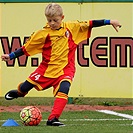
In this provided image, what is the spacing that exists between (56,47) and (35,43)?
307 mm

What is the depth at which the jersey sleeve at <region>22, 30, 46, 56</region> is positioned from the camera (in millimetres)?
10203

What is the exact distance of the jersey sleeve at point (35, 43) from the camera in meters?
10.2

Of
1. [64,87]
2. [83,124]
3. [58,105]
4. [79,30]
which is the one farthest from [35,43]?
[83,124]

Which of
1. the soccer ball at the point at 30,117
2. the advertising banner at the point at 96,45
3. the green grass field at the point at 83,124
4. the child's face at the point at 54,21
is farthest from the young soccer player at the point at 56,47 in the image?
the advertising banner at the point at 96,45

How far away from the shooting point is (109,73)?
44.4ft

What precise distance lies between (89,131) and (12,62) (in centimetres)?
490

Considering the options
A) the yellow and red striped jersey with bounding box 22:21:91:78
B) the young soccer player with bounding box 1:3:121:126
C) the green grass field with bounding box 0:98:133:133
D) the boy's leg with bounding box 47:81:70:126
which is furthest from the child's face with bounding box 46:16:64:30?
the green grass field with bounding box 0:98:133:133

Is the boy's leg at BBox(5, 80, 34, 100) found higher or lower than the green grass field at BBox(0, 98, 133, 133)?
higher

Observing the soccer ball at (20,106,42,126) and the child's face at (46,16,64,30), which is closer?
the soccer ball at (20,106,42,126)

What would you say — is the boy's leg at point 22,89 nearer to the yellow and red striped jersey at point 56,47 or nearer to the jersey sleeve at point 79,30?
the yellow and red striped jersey at point 56,47

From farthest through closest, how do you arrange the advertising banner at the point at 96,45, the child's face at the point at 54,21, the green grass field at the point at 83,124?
the advertising banner at the point at 96,45
the child's face at the point at 54,21
the green grass field at the point at 83,124

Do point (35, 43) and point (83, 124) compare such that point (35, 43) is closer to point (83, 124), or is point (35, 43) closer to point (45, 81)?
point (45, 81)

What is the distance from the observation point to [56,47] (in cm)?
1020

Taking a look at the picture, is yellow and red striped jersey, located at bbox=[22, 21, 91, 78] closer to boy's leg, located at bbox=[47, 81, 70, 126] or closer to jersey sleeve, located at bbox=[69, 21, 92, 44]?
jersey sleeve, located at bbox=[69, 21, 92, 44]
